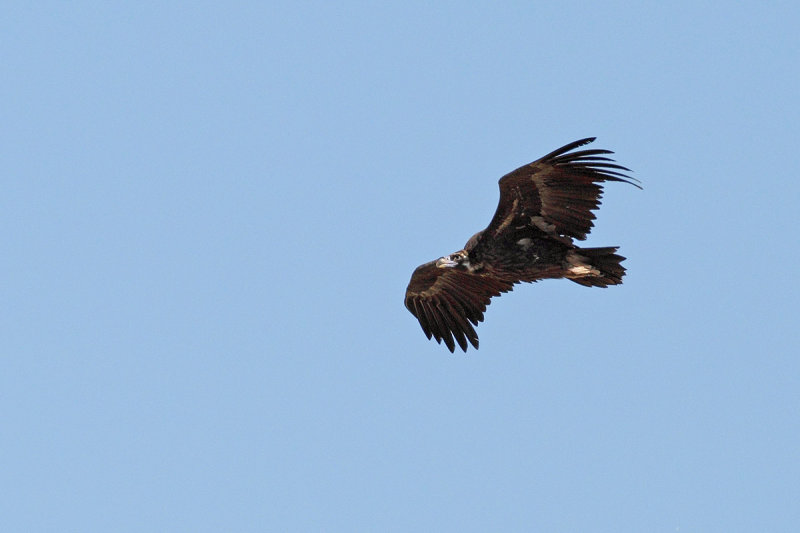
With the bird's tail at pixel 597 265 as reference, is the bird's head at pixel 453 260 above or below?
above

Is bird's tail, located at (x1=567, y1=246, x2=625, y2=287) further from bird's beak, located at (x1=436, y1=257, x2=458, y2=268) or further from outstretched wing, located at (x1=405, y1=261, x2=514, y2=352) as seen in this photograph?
outstretched wing, located at (x1=405, y1=261, x2=514, y2=352)

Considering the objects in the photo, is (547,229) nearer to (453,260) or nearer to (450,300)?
(453,260)

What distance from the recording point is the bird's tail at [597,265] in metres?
18.5

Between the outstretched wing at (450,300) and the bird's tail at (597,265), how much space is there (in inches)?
91.2

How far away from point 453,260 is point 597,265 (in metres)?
2.34

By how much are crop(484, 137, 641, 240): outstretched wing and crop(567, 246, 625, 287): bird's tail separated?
328mm

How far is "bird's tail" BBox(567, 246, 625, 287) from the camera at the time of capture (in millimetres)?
18516

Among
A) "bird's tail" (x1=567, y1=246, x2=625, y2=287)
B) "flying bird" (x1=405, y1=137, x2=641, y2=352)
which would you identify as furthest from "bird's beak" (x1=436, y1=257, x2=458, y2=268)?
"bird's tail" (x1=567, y1=246, x2=625, y2=287)

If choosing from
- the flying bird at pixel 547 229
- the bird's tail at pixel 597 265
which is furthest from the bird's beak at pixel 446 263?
the bird's tail at pixel 597 265

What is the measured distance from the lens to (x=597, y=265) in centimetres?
1856

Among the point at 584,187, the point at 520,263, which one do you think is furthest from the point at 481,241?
the point at 584,187

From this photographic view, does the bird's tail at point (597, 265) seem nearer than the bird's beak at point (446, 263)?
Yes

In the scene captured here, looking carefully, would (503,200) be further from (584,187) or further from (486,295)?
(486,295)

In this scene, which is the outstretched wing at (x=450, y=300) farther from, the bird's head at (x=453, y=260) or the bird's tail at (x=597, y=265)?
the bird's tail at (x=597, y=265)
